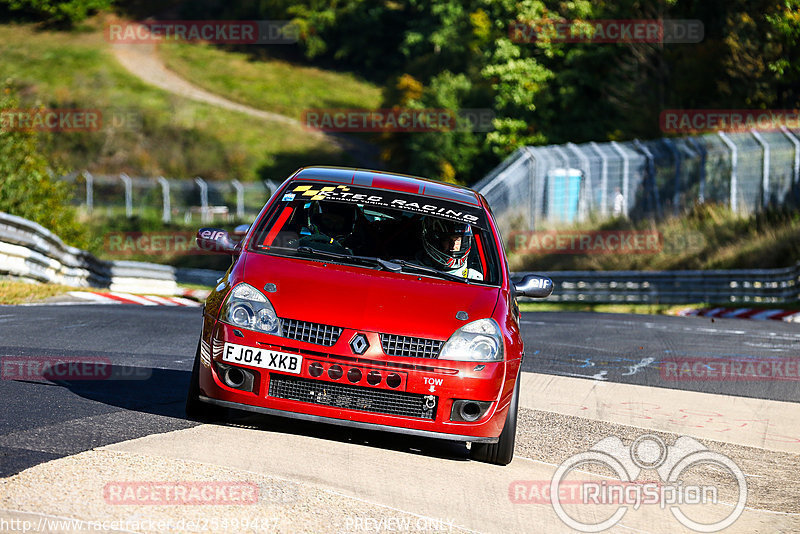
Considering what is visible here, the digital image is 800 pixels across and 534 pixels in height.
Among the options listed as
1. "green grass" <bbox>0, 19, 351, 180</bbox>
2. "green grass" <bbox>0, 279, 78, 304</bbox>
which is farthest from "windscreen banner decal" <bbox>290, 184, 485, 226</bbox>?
"green grass" <bbox>0, 19, 351, 180</bbox>

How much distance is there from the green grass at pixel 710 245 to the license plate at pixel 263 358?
19.4 m

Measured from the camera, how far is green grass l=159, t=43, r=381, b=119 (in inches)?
3174

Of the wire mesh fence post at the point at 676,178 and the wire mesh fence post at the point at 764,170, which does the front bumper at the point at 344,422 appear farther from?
the wire mesh fence post at the point at 676,178

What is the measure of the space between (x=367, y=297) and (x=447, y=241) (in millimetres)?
1220

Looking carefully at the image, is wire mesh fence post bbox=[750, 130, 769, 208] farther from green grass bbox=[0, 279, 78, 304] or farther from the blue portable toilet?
green grass bbox=[0, 279, 78, 304]

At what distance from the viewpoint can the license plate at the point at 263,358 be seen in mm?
6324

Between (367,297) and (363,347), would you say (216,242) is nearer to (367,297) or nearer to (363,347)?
(367,297)

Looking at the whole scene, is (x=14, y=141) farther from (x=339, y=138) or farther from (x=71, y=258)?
(x=339, y=138)

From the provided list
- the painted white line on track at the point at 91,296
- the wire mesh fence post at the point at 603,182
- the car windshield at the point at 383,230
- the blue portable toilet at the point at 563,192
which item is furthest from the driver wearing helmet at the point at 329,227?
the blue portable toilet at the point at 563,192

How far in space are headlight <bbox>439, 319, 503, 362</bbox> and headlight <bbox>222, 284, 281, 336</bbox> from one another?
0.96 meters

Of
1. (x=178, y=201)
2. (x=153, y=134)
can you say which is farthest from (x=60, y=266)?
(x=153, y=134)

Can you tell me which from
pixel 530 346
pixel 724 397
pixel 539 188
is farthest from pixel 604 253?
pixel 724 397

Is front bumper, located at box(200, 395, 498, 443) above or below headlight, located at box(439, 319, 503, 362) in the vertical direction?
below

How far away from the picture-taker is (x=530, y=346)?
1320 cm
